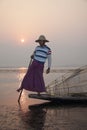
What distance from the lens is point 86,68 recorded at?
1316cm

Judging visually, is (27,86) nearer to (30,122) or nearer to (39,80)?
(39,80)

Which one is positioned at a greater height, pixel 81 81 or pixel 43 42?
pixel 43 42

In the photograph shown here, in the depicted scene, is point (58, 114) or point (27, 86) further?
point (27, 86)

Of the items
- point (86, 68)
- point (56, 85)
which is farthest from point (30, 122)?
point (86, 68)

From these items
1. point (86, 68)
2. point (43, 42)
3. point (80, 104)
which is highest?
point (43, 42)

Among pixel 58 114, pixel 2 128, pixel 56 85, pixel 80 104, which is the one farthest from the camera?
pixel 56 85

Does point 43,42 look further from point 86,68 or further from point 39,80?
point 86,68

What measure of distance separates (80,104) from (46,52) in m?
1.83

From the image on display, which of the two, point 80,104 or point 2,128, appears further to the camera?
point 80,104

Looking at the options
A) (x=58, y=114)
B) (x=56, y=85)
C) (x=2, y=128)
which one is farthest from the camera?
(x=56, y=85)

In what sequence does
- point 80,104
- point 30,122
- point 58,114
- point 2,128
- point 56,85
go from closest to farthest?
point 2,128 < point 30,122 < point 58,114 < point 80,104 < point 56,85

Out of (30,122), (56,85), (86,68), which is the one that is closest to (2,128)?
(30,122)

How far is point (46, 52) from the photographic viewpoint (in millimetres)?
11688

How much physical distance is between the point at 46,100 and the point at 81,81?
1.52m
